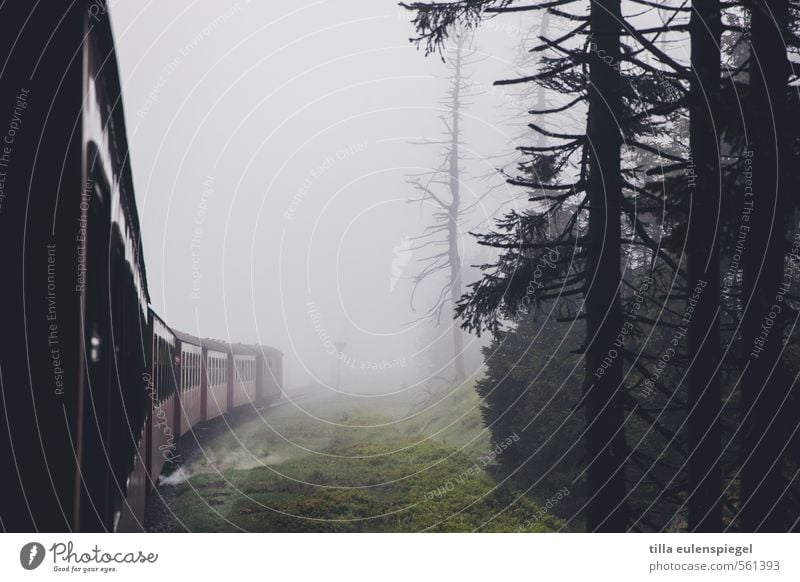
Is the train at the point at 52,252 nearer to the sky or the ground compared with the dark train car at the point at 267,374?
nearer to the sky

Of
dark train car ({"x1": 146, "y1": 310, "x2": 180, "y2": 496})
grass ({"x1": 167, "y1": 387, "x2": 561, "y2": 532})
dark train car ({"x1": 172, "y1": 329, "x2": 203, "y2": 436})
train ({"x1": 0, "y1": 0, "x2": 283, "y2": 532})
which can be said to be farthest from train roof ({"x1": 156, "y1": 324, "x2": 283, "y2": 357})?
train ({"x1": 0, "y1": 0, "x2": 283, "y2": 532})

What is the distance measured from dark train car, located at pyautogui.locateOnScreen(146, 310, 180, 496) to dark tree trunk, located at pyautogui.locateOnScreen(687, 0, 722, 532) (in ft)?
27.7

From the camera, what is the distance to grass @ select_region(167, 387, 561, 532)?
13.4 m

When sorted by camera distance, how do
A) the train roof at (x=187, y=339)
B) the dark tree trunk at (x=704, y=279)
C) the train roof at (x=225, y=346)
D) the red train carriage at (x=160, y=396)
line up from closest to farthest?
the dark tree trunk at (x=704, y=279)
the red train carriage at (x=160, y=396)
the train roof at (x=187, y=339)
the train roof at (x=225, y=346)

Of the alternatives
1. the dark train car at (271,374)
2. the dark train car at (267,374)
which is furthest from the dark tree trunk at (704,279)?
the dark train car at (271,374)

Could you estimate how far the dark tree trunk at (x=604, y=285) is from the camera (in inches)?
300

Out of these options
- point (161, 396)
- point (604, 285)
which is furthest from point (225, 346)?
point (604, 285)

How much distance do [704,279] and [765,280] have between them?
23.7 inches

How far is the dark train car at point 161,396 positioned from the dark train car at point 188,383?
321mm

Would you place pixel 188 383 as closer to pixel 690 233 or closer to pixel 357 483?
pixel 357 483

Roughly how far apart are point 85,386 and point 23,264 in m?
1.01

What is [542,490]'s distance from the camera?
584 inches

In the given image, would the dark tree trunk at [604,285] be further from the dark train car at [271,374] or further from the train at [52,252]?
the dark train car at [271,374]
